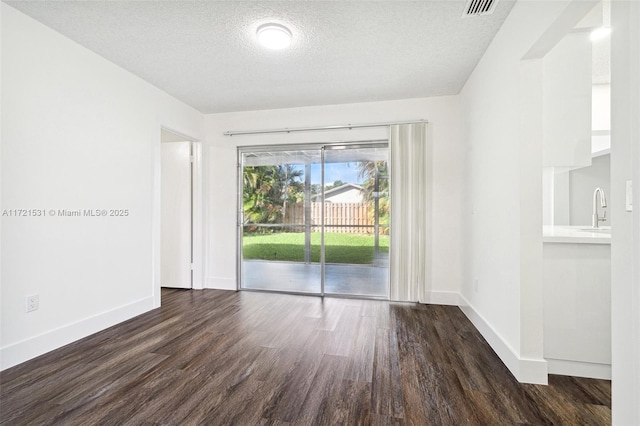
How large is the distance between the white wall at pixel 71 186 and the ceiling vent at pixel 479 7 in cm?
322

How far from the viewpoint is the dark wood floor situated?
1556 millimetres

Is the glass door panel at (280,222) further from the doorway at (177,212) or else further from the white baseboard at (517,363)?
the white baseboard at (517,363)

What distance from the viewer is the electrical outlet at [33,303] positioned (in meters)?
2.13

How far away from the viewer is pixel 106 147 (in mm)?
2742

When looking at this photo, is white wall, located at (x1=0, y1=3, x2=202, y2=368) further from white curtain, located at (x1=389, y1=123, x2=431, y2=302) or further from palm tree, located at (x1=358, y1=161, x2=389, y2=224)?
white curtain, located at (x1=389, y1=123, x2=431, y2=302)

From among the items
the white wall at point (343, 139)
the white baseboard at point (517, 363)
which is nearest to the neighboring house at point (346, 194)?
the white wall at point (343, 139)

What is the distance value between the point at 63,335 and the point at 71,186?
4.13 feet

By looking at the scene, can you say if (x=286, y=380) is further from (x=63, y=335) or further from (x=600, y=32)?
(x=600, y=32)

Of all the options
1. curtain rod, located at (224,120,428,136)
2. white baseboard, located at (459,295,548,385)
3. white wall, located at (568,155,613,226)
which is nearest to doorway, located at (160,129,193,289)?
curtain rod, located at (224,120,428,136)

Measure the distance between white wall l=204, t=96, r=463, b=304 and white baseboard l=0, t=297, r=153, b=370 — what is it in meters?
1.34

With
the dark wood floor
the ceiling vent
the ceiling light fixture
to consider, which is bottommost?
the dark wood floor

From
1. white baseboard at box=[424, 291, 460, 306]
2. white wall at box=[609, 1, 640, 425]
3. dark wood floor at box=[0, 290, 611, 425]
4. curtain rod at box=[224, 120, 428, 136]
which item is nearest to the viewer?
white wall at box=[609, 1, 640, 425]

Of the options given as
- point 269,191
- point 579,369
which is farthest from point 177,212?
point 579,369

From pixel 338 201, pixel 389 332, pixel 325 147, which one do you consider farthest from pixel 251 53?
pixel 389 332
